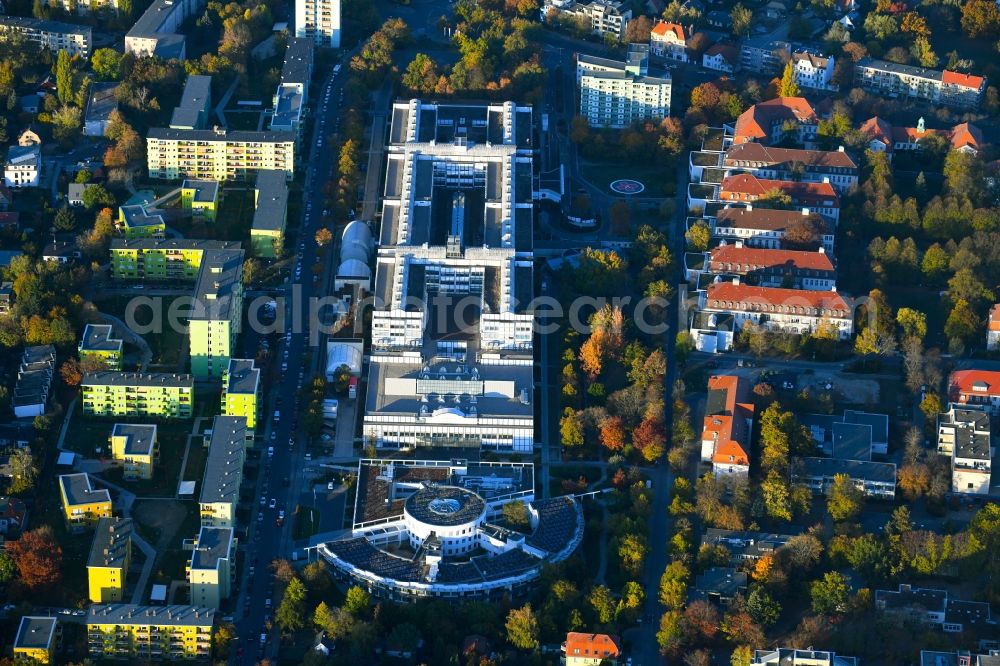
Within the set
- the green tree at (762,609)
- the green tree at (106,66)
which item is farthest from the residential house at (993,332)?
the green tree at (106,66)

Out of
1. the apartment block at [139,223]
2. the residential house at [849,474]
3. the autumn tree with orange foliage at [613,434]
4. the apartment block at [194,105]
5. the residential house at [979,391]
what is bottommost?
the residential house at [849,474]

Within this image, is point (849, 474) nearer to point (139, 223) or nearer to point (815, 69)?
point (139, 223)

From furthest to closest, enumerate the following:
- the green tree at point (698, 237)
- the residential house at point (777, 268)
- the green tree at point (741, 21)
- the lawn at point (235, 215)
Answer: the green tree at point (741, 21) < the lawn at point (235, 215) < the green tree at point (698, 237) < the residential house at point (777, 268)

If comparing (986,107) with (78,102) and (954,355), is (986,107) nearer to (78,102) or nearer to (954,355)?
(954,355)

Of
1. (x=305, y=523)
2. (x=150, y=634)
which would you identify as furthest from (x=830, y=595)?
(x=150, y=634)

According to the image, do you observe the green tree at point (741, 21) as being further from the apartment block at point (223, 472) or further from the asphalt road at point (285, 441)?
the apartment block at point (223, 472)

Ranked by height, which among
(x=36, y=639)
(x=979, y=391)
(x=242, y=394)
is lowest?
(x=36, y=639)
